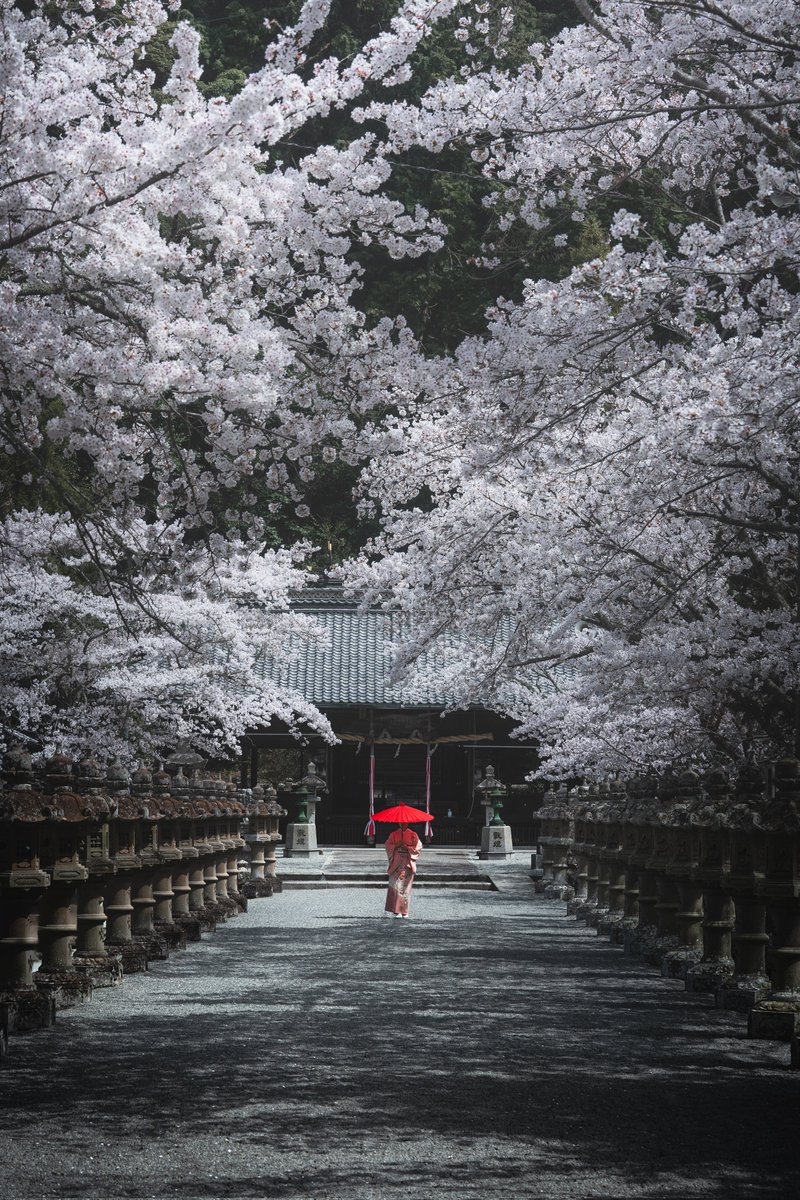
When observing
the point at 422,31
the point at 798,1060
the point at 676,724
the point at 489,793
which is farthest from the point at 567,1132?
the point at 489,793

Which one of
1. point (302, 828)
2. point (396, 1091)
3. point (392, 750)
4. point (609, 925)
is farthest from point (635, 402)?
point (392, 750)

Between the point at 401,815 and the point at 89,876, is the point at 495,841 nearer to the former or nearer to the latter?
the point at 401,815

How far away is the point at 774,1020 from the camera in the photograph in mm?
9484

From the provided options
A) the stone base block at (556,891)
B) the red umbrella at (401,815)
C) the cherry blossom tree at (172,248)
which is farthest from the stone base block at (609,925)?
the cherry blossom tree at (172,248)

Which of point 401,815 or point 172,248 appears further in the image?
point 401,815

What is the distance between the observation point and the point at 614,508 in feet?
50.4

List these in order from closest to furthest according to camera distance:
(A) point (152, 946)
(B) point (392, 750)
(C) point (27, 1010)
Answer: (C) point (27, 1010) → (A) point (152, 946) → (B) point (392, 750)

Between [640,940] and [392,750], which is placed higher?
[392,750]

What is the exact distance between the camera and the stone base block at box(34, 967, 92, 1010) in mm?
10594

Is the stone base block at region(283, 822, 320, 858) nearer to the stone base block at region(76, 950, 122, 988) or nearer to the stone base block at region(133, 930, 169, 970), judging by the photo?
the stone base block at region(133, 930, 169, 970)

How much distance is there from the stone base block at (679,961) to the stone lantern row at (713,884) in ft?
0.04

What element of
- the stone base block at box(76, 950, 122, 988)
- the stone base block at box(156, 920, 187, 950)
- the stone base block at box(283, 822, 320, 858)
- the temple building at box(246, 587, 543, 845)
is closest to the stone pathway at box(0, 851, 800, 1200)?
the stone base block at box(76, 950, 122, 988)

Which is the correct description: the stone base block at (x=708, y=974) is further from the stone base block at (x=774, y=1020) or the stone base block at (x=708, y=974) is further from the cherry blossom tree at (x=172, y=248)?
the cherry blossom tree at (x=172, y=248)

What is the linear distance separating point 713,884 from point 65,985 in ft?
16.0
